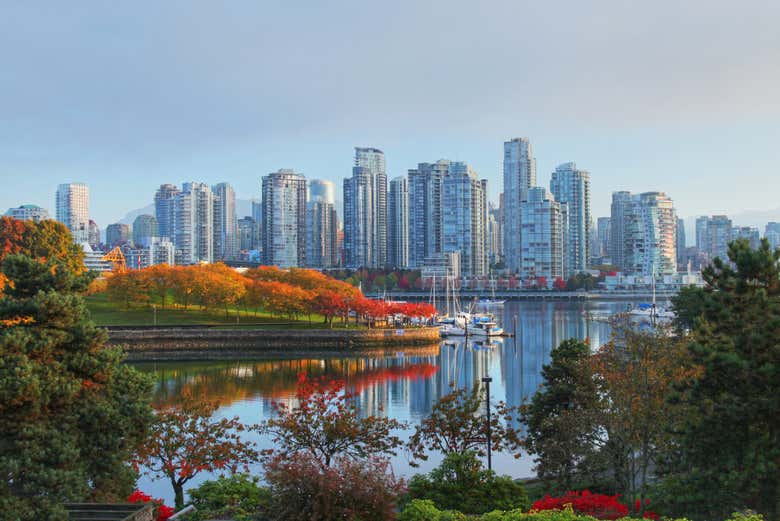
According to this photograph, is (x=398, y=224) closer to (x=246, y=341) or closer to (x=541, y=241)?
(x=541, y=241)

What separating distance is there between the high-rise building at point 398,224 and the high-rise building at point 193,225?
4620 cm

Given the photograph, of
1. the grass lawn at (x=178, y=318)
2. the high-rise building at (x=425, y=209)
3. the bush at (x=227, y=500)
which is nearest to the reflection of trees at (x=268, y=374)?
the grass lawn at (x=178, y=318)

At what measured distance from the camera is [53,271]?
12.6 m

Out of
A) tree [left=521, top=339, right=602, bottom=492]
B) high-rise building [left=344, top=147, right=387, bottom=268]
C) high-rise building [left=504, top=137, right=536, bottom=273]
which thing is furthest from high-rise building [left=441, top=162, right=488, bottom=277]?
tree [left=521, top=339, right=602, bottom=492]

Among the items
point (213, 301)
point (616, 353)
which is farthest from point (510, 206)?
point (616, 353)

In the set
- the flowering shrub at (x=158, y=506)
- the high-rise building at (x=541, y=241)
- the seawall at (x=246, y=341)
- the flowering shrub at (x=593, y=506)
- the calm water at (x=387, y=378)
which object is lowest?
the calm water at (x=387, y=378)

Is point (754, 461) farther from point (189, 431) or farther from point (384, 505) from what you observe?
point (189, 431)

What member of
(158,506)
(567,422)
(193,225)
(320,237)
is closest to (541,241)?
(320,237)

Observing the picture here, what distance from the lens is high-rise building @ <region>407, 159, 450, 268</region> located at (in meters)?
171

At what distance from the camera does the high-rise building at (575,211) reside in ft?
587

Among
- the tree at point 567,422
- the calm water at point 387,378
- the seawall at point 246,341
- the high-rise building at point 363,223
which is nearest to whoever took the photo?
the tree at point 567,422

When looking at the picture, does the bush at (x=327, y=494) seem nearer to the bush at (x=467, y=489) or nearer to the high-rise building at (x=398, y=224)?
the bush at (x=467, y=489)

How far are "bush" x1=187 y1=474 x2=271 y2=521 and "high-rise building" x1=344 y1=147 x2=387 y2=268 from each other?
16651cm

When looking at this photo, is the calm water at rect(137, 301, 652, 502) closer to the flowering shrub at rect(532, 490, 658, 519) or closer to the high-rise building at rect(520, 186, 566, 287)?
the flowering shrub at rect(532, 490, 658, 519)
